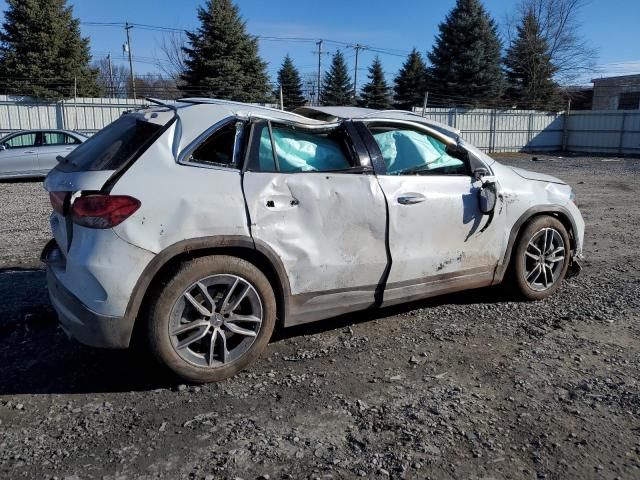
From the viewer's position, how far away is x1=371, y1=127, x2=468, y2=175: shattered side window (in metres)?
4.18

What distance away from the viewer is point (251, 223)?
3461 millimetres

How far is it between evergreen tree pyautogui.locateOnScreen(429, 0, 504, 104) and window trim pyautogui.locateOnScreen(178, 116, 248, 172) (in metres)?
34.1

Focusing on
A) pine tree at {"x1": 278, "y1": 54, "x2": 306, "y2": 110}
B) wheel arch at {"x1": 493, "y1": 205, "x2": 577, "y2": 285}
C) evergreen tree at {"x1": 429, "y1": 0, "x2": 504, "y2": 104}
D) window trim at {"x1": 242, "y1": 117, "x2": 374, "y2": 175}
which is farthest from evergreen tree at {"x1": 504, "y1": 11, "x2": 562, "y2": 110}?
window trim at {"x1": 242, "y1": 117, "x2": 374, "y2": 175}

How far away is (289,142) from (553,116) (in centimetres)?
3180

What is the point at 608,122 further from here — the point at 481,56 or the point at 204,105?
the point at 204,105

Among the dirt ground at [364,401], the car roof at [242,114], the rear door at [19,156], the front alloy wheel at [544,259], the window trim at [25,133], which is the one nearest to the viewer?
the dirt ground at [364,401]

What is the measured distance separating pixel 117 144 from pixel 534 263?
139 inches

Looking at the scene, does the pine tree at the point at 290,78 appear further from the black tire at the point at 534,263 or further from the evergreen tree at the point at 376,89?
the black tire at the point at 534,263

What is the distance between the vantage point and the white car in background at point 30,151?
1463 centimetres

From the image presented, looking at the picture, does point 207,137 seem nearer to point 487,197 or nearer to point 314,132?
point 314,132

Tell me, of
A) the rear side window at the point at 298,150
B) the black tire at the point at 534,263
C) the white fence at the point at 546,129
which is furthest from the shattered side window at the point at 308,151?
the white fence at the point at 546,129

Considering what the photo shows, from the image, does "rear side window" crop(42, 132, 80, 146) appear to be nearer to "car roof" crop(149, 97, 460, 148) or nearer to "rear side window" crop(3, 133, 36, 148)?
"rear side window" crop(3, 133, 36, 148)

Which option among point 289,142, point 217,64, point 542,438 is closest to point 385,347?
point 542,438

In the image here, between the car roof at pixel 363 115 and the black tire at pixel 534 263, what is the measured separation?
1.06 m
